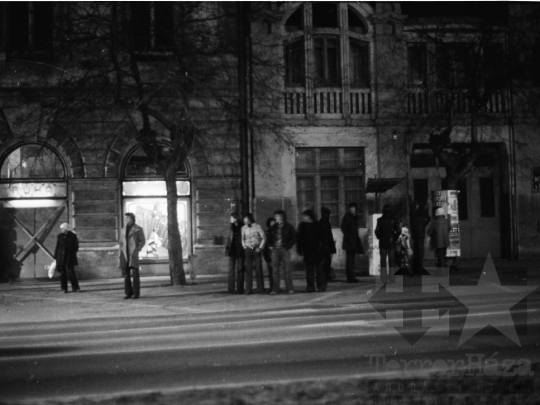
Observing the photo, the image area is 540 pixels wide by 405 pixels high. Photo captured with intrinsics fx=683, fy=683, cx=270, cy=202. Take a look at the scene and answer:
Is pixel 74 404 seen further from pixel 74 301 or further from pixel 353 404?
pixel 74 301

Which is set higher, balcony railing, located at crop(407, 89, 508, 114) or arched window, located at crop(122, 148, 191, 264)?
balcony railing, located at crop(407, 89, 508, 114)

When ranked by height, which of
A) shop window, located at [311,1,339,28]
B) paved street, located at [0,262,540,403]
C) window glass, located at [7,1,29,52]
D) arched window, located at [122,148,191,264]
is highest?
shop window, located at [311,1,339,28]

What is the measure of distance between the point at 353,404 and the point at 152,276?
16509 millimetres

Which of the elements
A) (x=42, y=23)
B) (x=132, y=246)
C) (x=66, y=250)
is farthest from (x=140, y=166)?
(x=132, y=246)

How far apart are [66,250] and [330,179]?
980 centimetres

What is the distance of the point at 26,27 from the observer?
72.2 ft

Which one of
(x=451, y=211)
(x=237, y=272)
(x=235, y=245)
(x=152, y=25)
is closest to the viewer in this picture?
(x=235, y=245)

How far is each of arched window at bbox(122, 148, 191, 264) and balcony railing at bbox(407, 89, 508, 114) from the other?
844 centimetres

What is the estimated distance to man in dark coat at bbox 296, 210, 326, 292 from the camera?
54.6 feet

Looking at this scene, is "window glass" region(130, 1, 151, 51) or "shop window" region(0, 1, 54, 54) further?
"shop window" region(0, 1, 54, 54)

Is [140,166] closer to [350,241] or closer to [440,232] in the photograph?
[350,241]

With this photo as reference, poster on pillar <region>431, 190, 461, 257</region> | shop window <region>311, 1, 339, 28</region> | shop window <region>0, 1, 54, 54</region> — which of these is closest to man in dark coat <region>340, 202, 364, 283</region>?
poster on pillar <region>431, 190, 461, 257</region>

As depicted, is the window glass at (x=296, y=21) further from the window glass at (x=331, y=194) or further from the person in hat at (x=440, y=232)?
the person in hat at (x=440, y=232)

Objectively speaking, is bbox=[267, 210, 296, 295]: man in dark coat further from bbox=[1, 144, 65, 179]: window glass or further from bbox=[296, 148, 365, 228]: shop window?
bbox=[1, 144, 65, 179]: window glass
